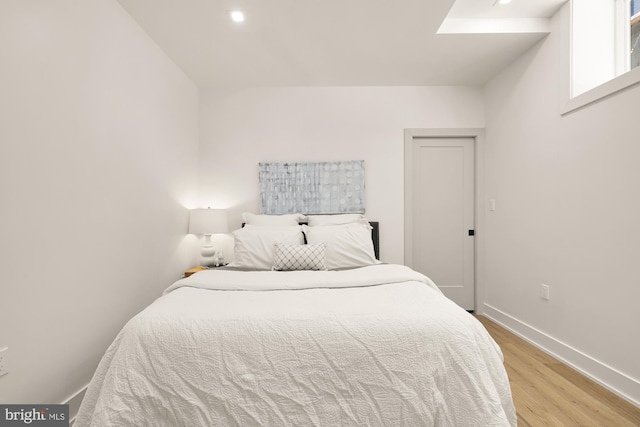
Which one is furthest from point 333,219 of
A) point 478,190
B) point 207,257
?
point 478,190

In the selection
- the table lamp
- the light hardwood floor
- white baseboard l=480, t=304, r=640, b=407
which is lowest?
the light hardwood floor

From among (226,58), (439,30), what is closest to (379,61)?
(439,30)

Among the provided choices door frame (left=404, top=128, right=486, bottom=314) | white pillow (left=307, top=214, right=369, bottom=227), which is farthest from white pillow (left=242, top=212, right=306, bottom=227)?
door frame (left=404, top=128, right=486, bottom=314)

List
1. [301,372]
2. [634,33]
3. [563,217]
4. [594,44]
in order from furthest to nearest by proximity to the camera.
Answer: [563,217] < [594,44] < [634,33] < [301,372]

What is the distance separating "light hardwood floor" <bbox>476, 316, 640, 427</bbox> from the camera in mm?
1629

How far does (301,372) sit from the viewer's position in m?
1.25

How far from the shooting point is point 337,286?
1825mm

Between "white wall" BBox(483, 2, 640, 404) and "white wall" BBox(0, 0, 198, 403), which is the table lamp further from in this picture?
"white wall" BBox(483, 2, 640, 404)

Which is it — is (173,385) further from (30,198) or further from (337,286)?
(30,198)

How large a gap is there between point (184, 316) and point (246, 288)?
18.0 inches

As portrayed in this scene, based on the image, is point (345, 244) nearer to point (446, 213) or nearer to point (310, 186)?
point (310, 186)

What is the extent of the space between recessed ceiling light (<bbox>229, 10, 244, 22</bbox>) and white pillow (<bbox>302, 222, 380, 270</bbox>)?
1.73m

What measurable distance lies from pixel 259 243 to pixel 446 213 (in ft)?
7.37

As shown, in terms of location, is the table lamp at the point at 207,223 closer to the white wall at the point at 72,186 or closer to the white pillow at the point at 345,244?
the white wall at the point at 72,186
